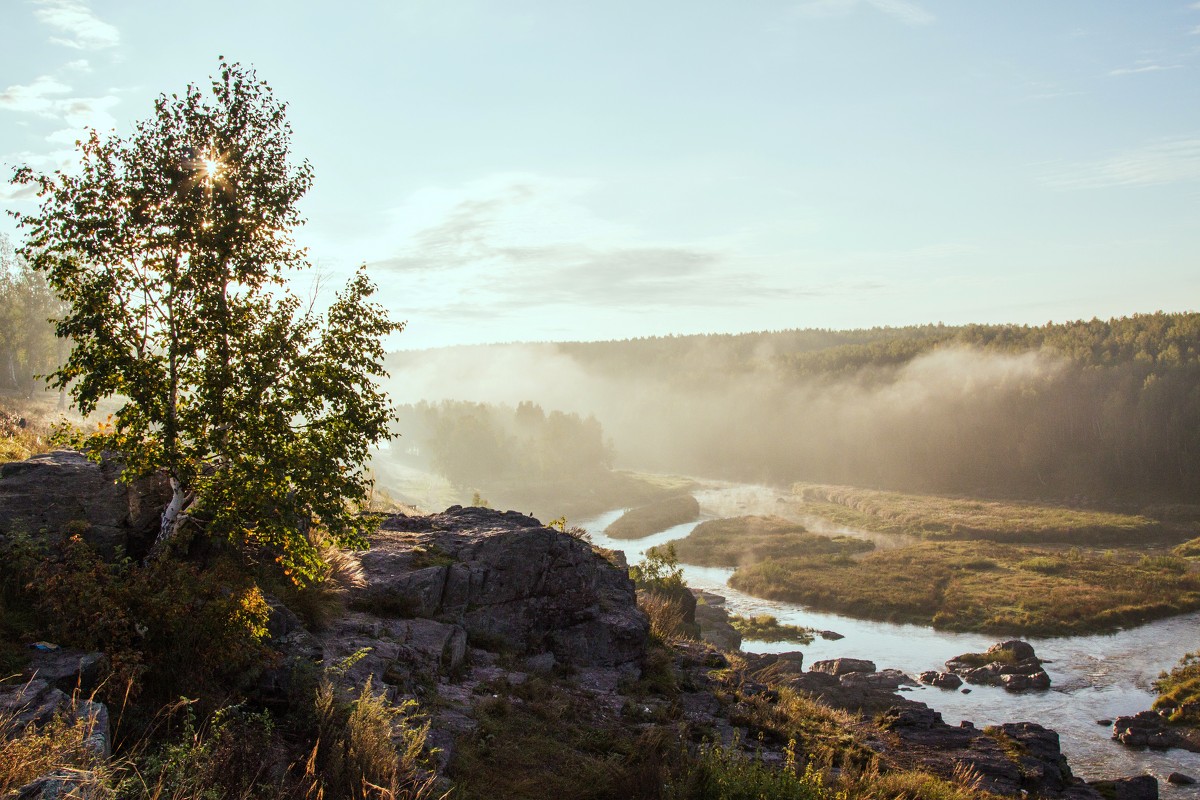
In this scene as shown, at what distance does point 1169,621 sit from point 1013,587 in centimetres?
1197

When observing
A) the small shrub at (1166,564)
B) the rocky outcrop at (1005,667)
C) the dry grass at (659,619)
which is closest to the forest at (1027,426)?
the small shrub at (1166,564)

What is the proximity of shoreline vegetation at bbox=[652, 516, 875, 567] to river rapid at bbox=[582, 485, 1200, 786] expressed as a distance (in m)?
7.20

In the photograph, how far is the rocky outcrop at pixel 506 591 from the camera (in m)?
18.2

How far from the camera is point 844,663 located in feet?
155

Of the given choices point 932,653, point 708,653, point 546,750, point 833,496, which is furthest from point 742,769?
point 833,496

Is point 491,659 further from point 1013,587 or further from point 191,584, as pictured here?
point 1013,587

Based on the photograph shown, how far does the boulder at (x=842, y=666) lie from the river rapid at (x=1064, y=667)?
3082 mm

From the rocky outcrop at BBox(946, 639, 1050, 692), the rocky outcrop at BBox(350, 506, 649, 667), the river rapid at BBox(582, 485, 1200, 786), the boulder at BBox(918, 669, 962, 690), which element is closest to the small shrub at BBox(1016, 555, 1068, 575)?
the river rapid at BBox(582, 485, 1200, 786)

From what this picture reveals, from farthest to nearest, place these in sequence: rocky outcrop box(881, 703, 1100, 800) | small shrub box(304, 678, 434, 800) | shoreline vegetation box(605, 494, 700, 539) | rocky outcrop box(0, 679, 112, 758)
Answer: shoreline vegetation box(605, 494, 700, 539)
rocky outcrop box(881, 703, 1100, 800)
small shrub box(304, 678, 434, 800)
rocky outcrop box(0, 679, 112, 758)

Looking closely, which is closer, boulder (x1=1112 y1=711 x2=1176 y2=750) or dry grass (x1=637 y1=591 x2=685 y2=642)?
dry grass (x1=637 y1=591 x2=685 y2=642)

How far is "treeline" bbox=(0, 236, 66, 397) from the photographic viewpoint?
71062 millimetres

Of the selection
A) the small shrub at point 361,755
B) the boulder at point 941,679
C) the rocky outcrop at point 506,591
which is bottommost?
the boulder at point 941,679

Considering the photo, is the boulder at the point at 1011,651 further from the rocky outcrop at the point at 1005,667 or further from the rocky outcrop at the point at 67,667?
the rocky outcrop at the point at 67,667

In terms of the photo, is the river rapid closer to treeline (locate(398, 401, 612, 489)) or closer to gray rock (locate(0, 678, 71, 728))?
gray rock (locate(0, 678, 71, 728))
